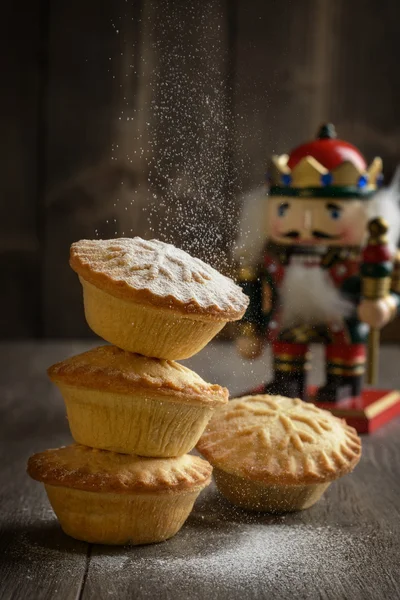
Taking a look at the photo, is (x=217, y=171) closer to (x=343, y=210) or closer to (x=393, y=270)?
(x=343, y=210)

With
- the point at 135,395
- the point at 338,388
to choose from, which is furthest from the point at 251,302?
the point at 338,388

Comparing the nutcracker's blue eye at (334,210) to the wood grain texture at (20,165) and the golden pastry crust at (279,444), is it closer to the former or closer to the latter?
the golden pastry crust at (279,444)

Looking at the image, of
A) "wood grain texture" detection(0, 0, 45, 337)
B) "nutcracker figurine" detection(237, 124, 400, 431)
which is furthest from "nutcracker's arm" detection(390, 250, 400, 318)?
"wood grain texture" detection(0, 0, 45, 337)

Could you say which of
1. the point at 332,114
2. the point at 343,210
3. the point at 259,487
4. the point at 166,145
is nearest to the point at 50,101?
the point at 332,114

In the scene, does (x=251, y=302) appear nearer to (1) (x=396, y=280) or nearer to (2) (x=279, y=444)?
(2) (x=279, y=444)

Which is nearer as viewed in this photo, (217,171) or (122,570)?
(122,570)
